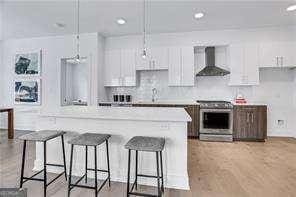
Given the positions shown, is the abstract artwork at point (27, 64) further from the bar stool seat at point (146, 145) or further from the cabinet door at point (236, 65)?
the cabinet door at point (236, 65)

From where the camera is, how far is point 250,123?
194 inches

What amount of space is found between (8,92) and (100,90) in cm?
320

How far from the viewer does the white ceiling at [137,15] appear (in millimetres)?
3945

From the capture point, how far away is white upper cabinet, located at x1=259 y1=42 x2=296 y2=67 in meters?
5.09

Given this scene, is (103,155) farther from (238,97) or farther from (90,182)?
(238,97)

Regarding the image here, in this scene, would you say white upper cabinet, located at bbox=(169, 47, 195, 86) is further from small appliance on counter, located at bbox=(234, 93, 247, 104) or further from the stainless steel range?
small appliance on counter, located at bbox=(234, 93, 247, 104)

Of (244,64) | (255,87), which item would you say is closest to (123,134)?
(244,64)

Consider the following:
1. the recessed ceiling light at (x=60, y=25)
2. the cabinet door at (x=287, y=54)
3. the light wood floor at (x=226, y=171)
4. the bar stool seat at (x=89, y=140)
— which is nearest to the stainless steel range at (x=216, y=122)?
the light wood floor at (x=226, y=171)

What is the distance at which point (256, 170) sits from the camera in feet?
10.5

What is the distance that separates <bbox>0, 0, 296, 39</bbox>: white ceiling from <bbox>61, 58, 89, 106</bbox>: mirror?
105 cm

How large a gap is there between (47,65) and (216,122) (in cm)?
514

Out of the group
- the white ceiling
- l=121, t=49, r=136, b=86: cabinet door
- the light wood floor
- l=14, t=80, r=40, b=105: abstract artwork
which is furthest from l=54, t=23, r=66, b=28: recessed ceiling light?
the light wood floor

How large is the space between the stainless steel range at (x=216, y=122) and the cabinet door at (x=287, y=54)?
1.77 metres

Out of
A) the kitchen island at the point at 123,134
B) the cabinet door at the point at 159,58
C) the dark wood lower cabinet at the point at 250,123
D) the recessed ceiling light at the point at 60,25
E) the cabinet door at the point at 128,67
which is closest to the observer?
the kitchen island at the point at 123,134
